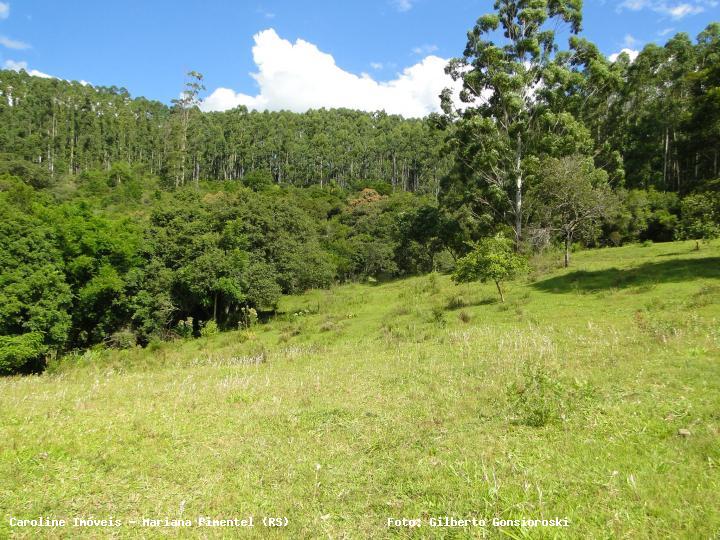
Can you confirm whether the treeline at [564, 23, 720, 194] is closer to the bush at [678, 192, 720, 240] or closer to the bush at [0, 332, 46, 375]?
the bush at [678, 192, 720, 240]

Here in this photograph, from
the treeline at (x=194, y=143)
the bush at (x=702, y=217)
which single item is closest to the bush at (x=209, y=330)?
the bush at (x=702, y=217)

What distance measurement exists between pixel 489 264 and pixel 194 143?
11043 centimetres

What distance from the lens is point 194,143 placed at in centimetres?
11356

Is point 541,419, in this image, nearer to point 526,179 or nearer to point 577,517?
point 577,517

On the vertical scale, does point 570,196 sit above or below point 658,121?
below

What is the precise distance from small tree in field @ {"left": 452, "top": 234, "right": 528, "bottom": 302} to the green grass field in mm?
8003

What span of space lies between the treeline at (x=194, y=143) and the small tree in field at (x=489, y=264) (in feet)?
271

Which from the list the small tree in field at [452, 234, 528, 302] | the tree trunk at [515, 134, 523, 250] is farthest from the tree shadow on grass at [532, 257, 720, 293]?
the tree trunk at [515, 134, 523, 250]

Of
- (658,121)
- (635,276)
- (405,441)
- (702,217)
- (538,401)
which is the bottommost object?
(405,441)

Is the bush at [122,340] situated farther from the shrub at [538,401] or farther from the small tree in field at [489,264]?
the shrub at [538,401]

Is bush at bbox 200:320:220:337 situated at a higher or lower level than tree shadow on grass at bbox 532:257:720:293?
lower

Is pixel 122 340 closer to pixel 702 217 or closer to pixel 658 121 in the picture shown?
pixel 702 217

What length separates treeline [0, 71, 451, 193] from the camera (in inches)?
4117

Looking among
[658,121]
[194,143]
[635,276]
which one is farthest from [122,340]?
[194,143]
